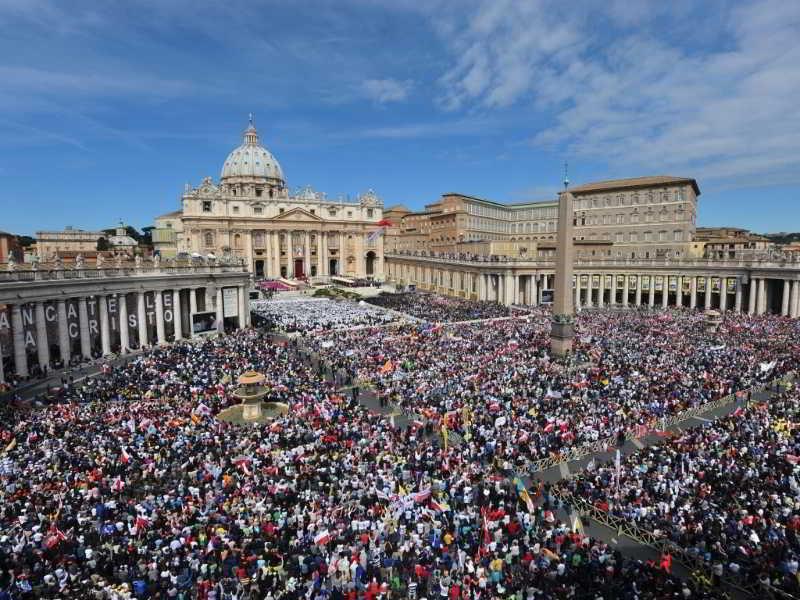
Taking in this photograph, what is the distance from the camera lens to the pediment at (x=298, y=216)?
346 ft

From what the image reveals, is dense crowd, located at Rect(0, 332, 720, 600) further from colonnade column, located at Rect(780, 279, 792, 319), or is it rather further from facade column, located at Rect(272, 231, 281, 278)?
facade column, located at Rect(272, 231, 281, 278)

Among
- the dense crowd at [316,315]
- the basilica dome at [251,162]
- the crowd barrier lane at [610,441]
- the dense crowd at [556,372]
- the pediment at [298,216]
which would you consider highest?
the basilica dome at [251,162]

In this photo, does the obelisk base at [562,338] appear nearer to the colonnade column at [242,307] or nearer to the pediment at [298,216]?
the colonnade column at [242,307]

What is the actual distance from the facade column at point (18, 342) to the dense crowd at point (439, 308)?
3287 cm

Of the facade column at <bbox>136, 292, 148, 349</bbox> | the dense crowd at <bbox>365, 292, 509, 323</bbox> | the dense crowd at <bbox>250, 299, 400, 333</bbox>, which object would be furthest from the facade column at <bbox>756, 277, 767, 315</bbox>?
the facade column at <bbox>136, 292, 148, 349</bbox>

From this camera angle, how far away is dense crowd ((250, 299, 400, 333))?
49031 millimetres

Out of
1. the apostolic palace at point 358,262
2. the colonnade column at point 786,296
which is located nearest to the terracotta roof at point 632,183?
the apostolic palace at point 358,262

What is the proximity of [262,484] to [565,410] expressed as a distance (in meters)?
13.8

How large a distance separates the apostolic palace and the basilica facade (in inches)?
11.3

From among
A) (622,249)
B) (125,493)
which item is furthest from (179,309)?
(622,249)

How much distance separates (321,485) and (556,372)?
18.4m

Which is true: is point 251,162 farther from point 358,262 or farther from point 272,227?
point 358,262

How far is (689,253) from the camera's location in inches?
2958

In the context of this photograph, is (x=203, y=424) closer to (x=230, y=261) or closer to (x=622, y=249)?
(x=230, y=261)
